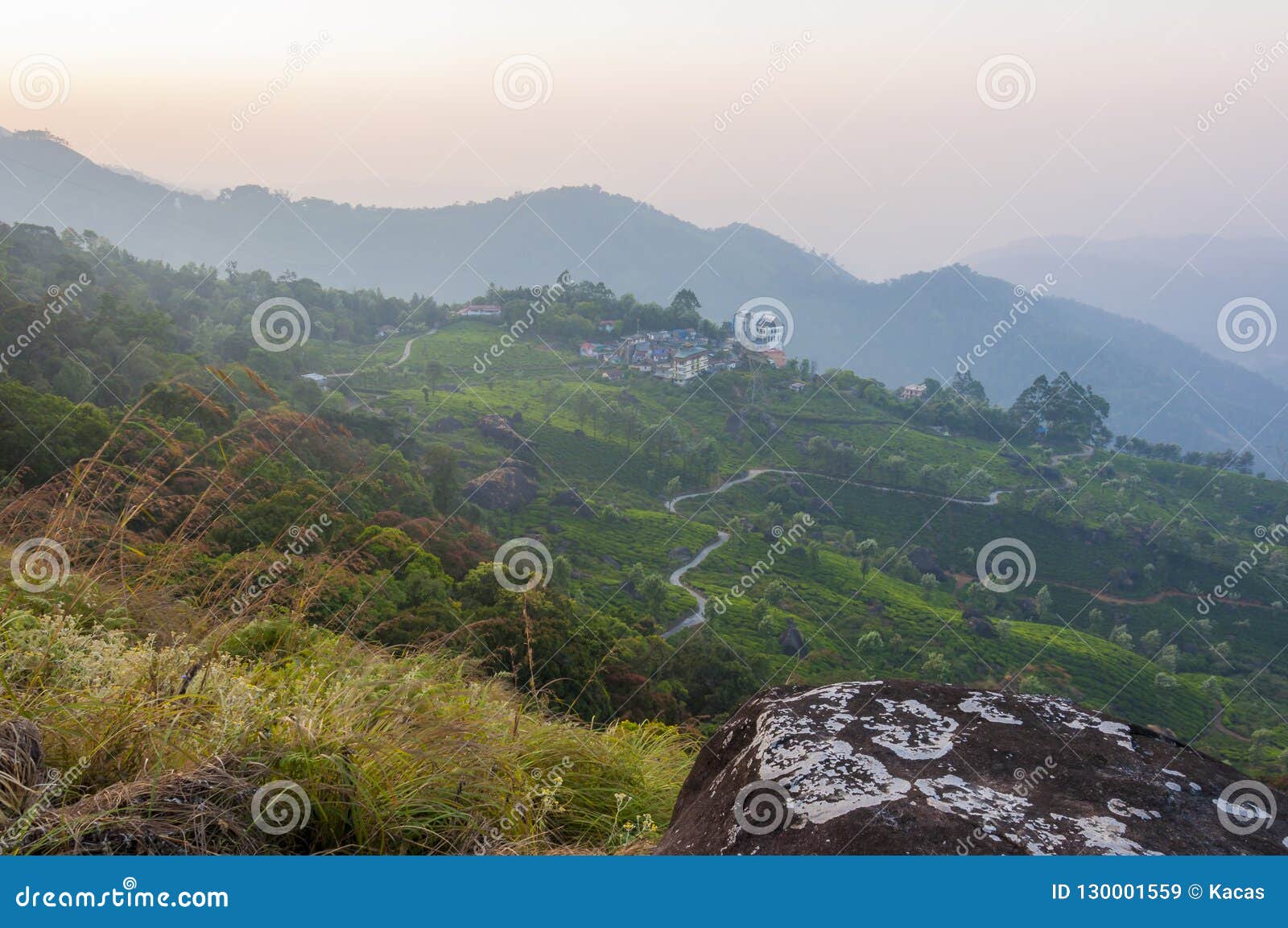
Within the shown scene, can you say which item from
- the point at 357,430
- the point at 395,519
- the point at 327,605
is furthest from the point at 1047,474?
the point at 327,605

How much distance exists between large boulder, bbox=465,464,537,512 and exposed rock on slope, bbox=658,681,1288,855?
48593mm

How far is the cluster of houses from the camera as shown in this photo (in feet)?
289

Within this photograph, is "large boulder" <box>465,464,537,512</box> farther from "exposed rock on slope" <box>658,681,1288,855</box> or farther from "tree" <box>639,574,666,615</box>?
"exposed rock on slope" <box>658,681,1288,855</box>

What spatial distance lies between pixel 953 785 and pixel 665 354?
90793 mm

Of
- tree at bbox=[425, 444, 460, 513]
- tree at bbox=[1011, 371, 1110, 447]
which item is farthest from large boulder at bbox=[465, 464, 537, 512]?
tree at bbox=[1011, 371, 1110, 447]

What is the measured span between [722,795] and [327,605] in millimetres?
4836

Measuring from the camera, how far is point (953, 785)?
6.70 feet

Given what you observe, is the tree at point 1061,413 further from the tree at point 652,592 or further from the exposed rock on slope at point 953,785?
the exposed rock on slope at point 953,785

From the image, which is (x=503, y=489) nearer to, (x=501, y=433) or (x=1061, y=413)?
(x=501, y=433)

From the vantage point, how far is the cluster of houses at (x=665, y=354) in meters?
88.1

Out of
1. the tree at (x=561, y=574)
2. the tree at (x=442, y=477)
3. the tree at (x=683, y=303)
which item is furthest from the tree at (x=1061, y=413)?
the tree at (x=442, y=477)

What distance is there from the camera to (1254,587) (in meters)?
70.4

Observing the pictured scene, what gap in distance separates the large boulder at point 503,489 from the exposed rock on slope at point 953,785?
159 ft

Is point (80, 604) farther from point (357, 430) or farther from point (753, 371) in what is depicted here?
point (753, 371)
